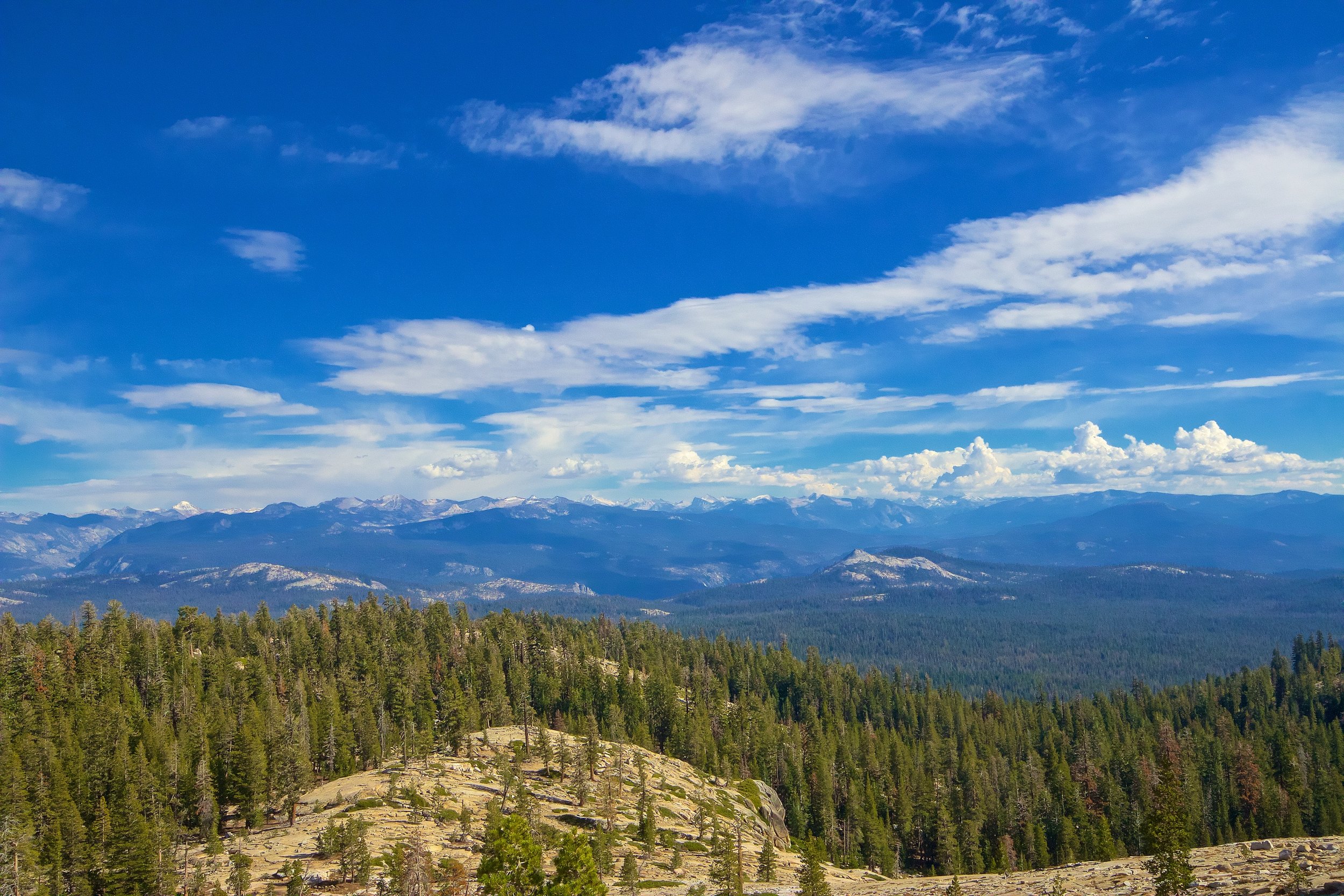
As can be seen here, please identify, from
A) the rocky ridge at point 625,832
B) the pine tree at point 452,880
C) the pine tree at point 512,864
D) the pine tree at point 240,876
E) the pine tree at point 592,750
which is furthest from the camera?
the pine tree at point 592,750

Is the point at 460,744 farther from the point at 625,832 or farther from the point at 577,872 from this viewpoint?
the point at 577,872

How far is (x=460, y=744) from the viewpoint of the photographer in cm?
12731

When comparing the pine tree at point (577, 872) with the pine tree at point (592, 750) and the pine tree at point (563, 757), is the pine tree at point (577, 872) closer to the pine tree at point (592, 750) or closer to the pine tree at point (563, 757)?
the pine tree at point (563, 757)

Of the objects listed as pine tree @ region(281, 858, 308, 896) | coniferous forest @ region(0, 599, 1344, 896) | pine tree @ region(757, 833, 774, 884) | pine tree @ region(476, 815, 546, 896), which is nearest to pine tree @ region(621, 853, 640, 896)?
pine tree @ region(476, 815, 546, 896)

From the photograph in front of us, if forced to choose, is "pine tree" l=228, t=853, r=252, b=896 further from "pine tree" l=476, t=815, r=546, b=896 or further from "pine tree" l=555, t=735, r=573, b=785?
"pine tree" l=555, t=735, r=573, b=785

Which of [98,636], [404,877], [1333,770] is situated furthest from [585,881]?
[1333,770]

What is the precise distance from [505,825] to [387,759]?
7899 cm

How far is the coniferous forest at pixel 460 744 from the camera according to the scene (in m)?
85.0

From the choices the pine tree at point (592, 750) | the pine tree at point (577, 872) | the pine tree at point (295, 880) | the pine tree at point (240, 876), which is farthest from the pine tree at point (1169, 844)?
the pine tree at point (592, 750)

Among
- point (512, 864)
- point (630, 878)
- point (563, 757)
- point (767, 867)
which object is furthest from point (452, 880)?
point (563, 757)

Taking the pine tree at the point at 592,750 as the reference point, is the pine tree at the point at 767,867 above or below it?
below

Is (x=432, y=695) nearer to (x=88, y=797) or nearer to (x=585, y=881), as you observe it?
(x=88, y=797)

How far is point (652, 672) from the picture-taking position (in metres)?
182

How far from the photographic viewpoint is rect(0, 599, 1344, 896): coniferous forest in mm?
85000
